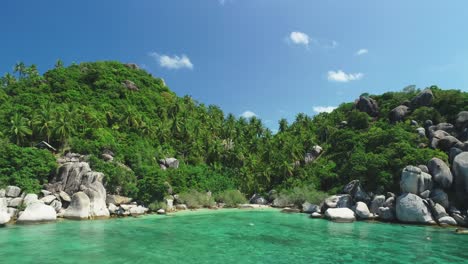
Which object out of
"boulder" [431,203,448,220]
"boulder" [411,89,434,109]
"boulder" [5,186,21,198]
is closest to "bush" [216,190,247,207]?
"boulder" [431,203,448,220]

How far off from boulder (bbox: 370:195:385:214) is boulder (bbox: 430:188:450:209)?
215 inches

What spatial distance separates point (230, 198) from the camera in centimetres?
5962

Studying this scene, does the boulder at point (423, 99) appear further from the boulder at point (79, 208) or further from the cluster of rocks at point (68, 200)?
the boulder at point (79, 208)

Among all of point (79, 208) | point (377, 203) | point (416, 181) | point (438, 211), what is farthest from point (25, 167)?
point (438, 211)

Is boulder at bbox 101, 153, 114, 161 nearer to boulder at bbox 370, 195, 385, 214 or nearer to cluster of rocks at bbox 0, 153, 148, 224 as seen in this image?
cluster of rocks at bbox 0, 153, 148, 224

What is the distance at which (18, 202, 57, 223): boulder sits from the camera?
30688 mm

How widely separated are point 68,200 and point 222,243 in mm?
22019

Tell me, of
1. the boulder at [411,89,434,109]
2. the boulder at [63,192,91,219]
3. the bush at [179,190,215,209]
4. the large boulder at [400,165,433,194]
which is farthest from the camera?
the boulder at [411,89,434,109]

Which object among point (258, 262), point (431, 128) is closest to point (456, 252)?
point (258, 262)

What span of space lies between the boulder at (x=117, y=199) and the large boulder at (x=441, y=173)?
126ft

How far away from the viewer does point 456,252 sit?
2322cm

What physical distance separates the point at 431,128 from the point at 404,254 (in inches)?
1676

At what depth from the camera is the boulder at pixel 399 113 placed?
7112 centimetres

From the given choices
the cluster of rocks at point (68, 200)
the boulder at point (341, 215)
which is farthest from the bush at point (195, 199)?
the boulder at point (341, 215)
